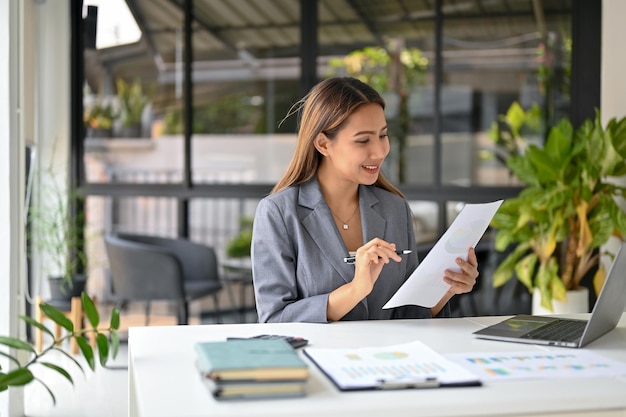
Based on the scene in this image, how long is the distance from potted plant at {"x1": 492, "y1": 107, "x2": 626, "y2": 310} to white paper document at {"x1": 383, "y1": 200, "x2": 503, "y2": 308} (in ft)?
8.24

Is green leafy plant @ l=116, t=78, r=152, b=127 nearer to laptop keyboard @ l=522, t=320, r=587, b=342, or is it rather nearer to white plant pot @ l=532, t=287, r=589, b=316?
white plant pot @ l=532, t=287, r=589, b=316

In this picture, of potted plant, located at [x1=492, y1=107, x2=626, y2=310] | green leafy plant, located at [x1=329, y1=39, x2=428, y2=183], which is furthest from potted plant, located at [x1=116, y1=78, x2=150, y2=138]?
potted plant, located at [x1=492, y1=107, x2=626, y2=310]

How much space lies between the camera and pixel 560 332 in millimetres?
2326

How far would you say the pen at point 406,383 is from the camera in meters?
1.72

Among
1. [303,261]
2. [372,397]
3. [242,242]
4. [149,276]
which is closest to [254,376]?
[372,397]

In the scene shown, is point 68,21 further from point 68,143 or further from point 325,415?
point 325,415

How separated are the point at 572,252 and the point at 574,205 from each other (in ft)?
0.94

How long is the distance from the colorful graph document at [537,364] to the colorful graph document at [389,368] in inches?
2.2

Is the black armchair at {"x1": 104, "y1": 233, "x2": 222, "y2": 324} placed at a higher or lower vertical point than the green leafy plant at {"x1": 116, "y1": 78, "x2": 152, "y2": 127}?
lower

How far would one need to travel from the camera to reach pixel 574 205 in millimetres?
4949

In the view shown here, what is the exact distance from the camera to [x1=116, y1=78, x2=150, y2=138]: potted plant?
21.2 ft

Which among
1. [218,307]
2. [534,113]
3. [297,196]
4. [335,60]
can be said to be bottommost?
[218,307]

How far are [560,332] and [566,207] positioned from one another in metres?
2.73

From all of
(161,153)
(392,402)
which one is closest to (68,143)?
(161,153)
